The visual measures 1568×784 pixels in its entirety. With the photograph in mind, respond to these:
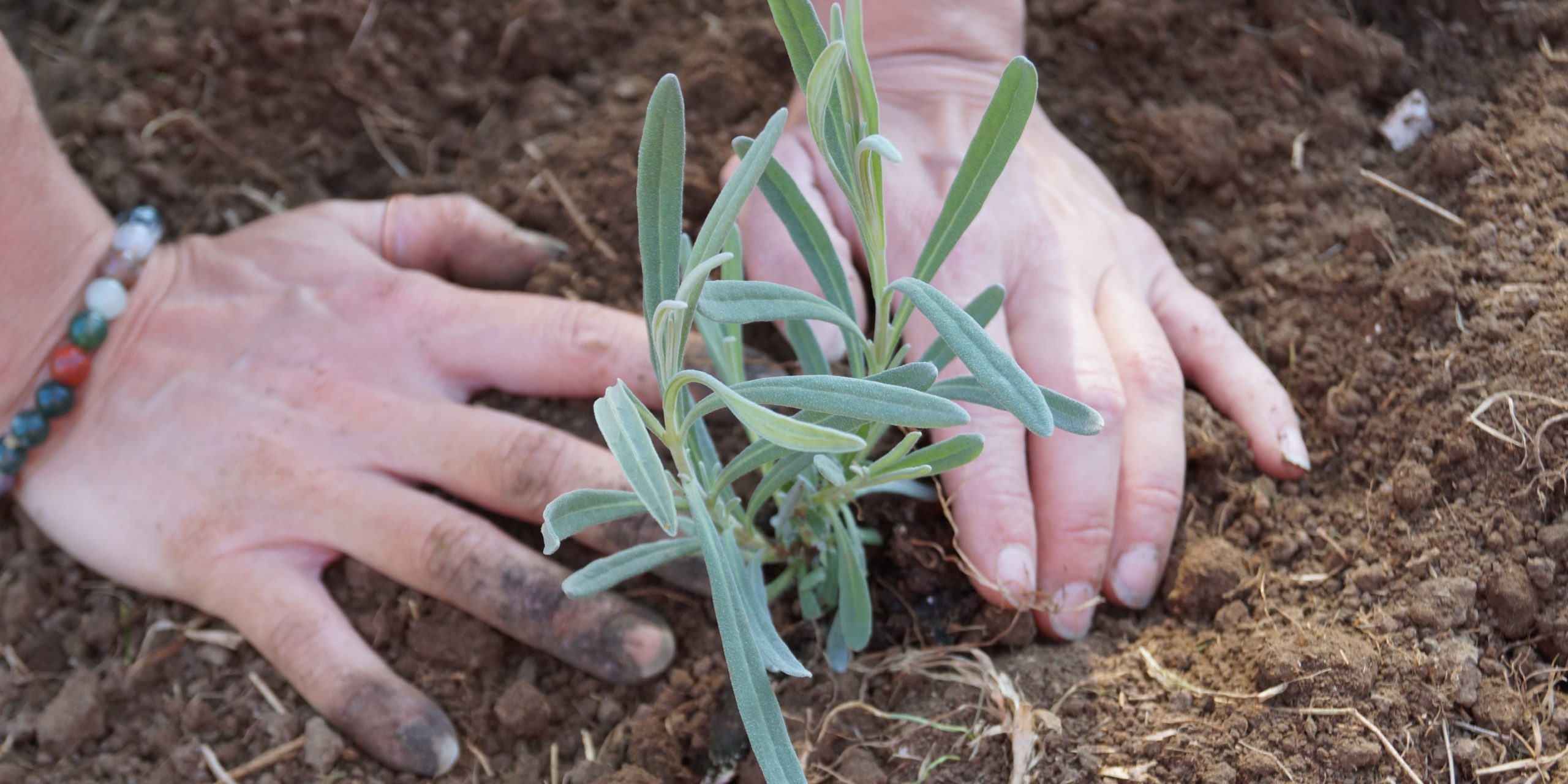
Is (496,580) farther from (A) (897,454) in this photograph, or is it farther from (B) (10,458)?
(B) (10,458)

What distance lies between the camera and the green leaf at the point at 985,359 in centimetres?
95

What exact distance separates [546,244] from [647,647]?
2.58ft

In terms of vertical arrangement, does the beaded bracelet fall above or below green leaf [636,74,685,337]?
below

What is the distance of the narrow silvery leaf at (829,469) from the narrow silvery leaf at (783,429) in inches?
7.7

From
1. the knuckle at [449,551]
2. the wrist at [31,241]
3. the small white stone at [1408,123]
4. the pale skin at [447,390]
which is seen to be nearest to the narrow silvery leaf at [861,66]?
the pale skin at [447,390]

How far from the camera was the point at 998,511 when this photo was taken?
58.8 inches

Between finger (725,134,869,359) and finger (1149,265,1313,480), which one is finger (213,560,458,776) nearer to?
finger (725,134,869,359)

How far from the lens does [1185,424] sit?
1658 millimetres

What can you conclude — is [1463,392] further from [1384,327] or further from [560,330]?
[560,330]

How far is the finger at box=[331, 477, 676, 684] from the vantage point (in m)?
1.50

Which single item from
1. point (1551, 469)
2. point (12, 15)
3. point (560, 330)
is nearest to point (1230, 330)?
point (1551, 469)

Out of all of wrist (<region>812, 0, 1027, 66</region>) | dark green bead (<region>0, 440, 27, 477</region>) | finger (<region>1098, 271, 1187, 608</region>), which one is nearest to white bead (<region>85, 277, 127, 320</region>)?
dark green bead (<region>0, 440, 27, 477</region>)

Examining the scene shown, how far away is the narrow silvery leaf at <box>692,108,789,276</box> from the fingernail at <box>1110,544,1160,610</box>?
0.86 metres

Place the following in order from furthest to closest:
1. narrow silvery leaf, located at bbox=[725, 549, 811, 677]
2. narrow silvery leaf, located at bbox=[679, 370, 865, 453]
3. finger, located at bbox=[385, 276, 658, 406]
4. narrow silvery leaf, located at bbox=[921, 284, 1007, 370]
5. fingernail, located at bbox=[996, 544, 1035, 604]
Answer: finger, located at bbox=[385, 276, 658, 406] → fingernail, located at bbox=[996, 544, 1035, 604] → narrow silvery leaf, located at bbox=[921, 284, 1007, 370] → narrow silvery leaf, located at bbox=[725, 549, 811, 677] → narrow silvery leaf, located at bbox=[679, 370, 865, 453]
